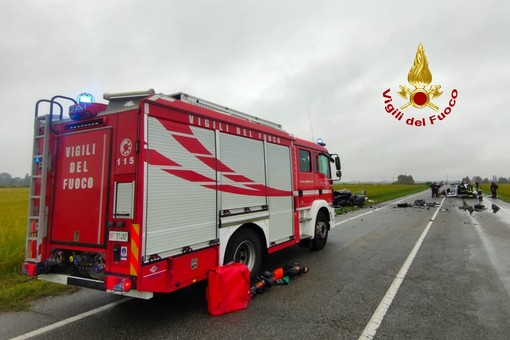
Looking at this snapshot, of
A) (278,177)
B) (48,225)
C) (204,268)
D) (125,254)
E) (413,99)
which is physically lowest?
(204,268)

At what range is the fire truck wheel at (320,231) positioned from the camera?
7.83 m

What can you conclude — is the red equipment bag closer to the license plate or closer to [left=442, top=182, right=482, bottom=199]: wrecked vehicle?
the license plate

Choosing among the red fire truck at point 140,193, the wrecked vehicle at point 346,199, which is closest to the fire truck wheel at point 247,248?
the red fire truck at point 140,193

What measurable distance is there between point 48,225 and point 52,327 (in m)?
1.28

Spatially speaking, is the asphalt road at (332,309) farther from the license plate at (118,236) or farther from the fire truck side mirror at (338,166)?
the fire truck side mirror at (338,166)

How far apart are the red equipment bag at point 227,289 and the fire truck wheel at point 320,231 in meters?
3.62

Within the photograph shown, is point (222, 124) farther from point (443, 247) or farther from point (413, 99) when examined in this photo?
point (413, 99)

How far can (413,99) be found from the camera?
39.3 ft

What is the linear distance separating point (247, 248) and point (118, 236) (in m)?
2.31

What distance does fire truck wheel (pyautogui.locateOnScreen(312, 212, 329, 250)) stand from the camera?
308 inches

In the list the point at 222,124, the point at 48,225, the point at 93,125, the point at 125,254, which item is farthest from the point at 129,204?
the point at 222,124

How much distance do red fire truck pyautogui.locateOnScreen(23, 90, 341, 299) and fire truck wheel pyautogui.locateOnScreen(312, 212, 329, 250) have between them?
2751mm

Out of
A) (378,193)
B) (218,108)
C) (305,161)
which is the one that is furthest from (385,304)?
(378,193)

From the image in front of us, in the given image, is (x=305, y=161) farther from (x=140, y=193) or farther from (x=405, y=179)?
(x=405, y=179)
